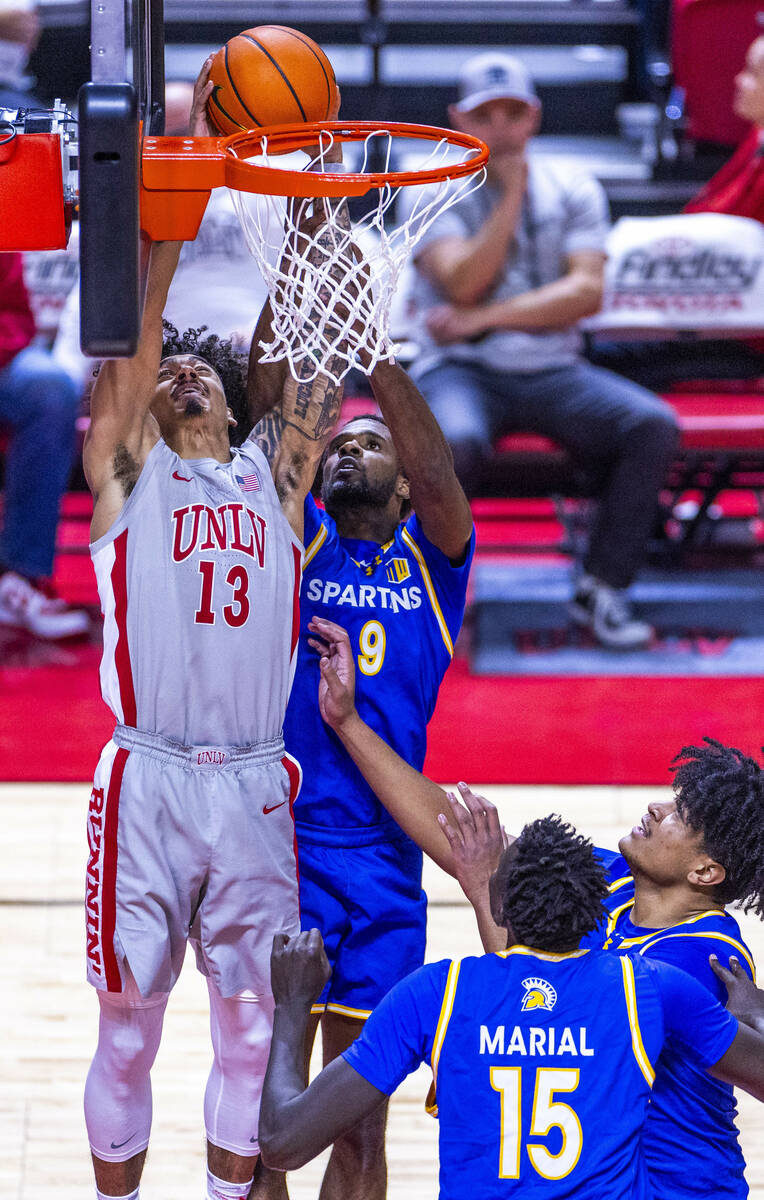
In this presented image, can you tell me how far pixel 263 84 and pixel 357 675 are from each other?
1199mm

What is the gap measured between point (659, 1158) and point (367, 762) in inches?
36.4

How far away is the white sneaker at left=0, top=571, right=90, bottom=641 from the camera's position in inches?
270

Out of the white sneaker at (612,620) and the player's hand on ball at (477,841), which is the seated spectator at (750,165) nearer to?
the white sneaker at (612,620)

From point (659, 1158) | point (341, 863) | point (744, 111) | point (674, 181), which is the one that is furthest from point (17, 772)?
point (674, 181)

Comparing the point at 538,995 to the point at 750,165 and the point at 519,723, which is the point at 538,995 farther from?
the point at 750,165

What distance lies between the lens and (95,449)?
2760 mm

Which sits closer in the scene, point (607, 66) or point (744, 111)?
point (744, 111)

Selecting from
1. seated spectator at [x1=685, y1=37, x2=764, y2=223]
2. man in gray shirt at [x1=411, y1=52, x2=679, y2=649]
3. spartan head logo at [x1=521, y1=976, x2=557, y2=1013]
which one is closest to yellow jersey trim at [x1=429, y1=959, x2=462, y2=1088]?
spartan head logo at [x1=521, y1=976, x2=557, y2=1013]

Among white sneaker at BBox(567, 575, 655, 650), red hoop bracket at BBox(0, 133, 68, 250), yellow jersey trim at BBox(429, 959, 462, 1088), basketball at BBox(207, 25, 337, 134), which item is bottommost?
white sneaker at BBox(567, 575, 655, 650)

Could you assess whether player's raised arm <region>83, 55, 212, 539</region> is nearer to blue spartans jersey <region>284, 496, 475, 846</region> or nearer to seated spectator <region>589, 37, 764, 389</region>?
blue spartans jersey <region>284, 496, 475, 846</region>

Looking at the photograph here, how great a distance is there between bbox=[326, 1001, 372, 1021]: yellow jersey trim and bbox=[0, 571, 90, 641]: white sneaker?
13.3 ft

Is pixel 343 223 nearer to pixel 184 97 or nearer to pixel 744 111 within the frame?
pixel 184 97

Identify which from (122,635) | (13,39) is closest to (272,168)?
(122,635)

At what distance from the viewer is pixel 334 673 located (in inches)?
118
